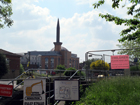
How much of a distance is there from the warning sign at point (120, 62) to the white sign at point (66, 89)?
4218 millimetres

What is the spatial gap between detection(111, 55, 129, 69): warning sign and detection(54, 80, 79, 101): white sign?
166 inches

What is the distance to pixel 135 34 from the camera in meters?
13.2

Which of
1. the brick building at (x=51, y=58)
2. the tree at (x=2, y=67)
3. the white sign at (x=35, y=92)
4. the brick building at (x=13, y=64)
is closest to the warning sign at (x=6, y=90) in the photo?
the white sign at (x=35, y=92)

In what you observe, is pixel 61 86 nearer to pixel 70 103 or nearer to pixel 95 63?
pixel 70 103

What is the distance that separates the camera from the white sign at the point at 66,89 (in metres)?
6.65

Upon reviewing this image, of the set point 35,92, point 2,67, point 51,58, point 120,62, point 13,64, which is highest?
point 51,58

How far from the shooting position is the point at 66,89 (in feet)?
22.0

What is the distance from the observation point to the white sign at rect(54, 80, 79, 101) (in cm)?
665

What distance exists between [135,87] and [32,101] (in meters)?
4.71

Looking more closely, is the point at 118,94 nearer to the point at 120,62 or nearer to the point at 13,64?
the point at 120,62

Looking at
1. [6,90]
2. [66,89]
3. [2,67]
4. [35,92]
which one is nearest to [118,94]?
[66,89]

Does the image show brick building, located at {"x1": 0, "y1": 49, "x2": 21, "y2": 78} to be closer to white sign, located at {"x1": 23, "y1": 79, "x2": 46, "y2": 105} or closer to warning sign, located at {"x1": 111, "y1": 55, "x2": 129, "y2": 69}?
warning sign, located at {"x1": 111, "y1": 55, "x2": 129, "y2": 69}

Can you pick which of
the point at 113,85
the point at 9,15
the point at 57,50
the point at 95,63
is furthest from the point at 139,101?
the point at 57,50

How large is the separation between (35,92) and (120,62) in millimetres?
5828
